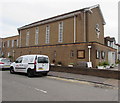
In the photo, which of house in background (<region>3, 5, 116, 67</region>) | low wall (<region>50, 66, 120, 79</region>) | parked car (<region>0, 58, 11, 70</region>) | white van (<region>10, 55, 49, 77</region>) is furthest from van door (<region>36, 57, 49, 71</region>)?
parked car (<region>0, 58, 11, 70</region>)

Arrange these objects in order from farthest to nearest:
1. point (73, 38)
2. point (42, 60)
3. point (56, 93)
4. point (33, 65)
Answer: point (73, 38)
point (42, 60)
point (33, 65)
point (56, 93)

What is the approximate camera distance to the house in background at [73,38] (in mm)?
14938

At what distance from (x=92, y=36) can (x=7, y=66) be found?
12599 mm

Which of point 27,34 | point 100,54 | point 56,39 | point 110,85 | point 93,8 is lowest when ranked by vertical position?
point 110,85

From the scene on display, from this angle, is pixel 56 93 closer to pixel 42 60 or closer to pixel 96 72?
pixel 42 60

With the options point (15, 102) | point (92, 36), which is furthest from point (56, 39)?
point (15, 102)

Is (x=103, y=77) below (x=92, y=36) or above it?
below

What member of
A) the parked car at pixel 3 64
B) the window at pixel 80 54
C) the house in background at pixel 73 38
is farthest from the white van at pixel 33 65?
the house in background at pixel 73 38

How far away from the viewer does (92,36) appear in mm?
18219

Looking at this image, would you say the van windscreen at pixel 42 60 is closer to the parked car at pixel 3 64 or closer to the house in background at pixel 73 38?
the house in background at pixel 73 38

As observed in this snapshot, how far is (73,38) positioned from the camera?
57.5ft

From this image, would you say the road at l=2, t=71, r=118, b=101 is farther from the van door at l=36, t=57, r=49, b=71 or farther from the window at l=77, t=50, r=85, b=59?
the window at l=77, t=50, r=85, b=59

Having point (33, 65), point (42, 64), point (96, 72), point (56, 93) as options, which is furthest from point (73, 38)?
point (56, 93)

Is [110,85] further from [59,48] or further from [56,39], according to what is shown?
[56,39]
